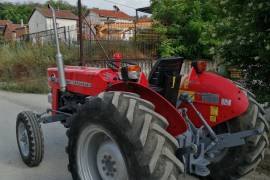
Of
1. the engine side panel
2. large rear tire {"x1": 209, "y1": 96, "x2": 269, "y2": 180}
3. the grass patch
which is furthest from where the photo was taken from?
the grass patch

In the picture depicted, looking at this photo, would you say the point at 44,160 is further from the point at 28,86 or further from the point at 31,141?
the point at 28,86

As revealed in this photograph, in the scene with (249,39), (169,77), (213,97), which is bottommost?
(213,97)

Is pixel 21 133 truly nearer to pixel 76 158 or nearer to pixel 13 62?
pixel 76 158

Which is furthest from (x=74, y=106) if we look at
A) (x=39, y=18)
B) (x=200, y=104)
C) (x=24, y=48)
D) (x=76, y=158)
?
(x=39, y=18)

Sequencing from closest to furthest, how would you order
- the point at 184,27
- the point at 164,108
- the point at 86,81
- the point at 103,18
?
the point at 164,108 < the point at 86,81 < the point at 184,27 < the point at 103,18

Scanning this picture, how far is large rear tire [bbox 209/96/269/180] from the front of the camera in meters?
3.61

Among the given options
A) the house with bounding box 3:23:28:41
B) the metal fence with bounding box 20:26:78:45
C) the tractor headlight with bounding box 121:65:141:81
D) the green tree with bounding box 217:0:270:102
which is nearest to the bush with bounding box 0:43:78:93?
the metal fence with bounding box 20:26:78:45

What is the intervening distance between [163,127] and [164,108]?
39cm

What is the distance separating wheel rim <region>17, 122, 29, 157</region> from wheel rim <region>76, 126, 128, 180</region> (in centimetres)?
170

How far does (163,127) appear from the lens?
9.05 ft

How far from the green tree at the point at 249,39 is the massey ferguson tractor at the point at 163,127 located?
1357 mm

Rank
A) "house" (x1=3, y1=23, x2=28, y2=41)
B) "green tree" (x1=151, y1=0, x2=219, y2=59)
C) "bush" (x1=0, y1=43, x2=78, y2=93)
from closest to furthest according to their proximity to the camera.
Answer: "green tree" (x1=151, y1=0, x2=219, y2=59), "bush" (x1=0, y1=43, x2=78, y2=93), "house" (x1=3, y1=23, x2=28, y2=41)

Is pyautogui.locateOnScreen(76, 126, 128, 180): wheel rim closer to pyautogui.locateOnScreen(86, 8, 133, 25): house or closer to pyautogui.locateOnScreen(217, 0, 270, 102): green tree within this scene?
pyautogui.locateOnScreen(217, 0, 270, 102): green tree

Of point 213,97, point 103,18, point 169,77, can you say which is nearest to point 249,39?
point 213,97
